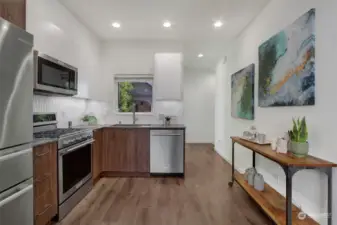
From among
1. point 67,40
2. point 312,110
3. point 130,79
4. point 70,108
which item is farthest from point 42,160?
point 130,79

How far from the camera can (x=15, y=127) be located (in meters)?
1.70

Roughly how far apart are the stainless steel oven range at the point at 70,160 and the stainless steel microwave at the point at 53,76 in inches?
17.1

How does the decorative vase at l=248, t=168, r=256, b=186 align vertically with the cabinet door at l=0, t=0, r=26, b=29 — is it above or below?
below

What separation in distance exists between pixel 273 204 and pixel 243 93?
2.21m

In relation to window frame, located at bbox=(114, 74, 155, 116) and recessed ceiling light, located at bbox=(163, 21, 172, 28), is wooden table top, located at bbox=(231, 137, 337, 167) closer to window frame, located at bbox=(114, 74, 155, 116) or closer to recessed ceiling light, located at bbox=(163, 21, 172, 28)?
recessed ceiling light, located at bbox=(163, 21, 172, 28)

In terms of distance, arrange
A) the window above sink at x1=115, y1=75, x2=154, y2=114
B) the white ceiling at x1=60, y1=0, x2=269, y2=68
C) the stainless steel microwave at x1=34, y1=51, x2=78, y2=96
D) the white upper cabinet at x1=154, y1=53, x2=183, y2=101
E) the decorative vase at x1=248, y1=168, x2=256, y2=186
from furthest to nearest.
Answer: the window above sink at x1=115, y1=75, x2=154, y2=114 < the white upper cabinet at x1=154, y1=53, x2=183, y2=101 < the white ceiling at x1=60, y1=0, x2=269, y2=68 < the decorative vase at x1=248, y1=168, x2=256, y2=186 < the stainless steel microwave at x1=34, y1=51, x2=78, y2=96

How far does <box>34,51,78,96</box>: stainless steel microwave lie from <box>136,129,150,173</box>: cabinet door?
1.42m

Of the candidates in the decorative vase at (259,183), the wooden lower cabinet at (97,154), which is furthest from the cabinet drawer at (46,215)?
the decorative vase at (259,183)

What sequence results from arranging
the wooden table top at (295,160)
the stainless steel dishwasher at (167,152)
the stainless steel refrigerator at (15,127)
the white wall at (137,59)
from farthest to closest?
the white wall at (137,59)
the stainless steel dishwasher at (167,152)
the wooden table top at (295,160)
the stainless steel refrigerator at (15,127)

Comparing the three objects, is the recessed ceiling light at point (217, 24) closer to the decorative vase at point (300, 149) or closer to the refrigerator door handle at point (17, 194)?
the decorative vase at point (300, 149)

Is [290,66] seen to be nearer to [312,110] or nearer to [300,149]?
[312,110]

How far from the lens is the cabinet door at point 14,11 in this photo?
2.10 metres

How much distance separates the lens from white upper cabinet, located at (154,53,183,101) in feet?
15.2

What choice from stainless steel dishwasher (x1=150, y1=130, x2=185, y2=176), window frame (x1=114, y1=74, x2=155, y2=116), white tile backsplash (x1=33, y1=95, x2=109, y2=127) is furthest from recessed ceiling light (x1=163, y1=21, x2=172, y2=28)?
white tile backsplash (x1=33, y1=95, x2=109, y2=127)
